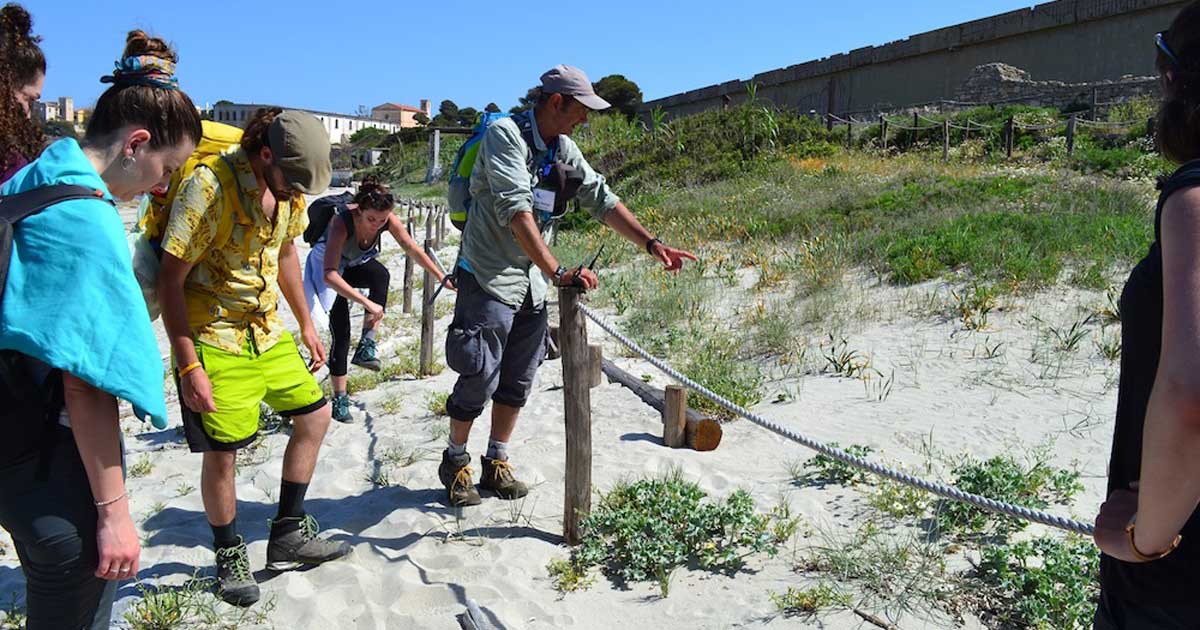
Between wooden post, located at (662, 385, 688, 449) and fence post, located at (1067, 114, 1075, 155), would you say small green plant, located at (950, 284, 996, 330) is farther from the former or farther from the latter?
fence post, located at (1067, 114, 1075, 155)

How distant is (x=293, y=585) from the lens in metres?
3.37

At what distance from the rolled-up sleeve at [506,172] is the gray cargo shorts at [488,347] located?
0.38 m

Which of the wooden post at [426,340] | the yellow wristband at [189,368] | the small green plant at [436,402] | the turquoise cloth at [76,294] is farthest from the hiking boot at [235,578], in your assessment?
the wooden post at [426,340]

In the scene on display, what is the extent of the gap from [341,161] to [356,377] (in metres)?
57.9

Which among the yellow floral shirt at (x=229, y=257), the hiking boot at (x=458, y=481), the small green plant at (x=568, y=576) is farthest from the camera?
the hiking boot at (x=458, y=481)

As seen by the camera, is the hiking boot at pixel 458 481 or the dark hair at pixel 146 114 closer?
the dark hair at pixel 146 114

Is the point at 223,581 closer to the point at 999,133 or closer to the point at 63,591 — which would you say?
the point at 63,591

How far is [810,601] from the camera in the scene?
119 inches

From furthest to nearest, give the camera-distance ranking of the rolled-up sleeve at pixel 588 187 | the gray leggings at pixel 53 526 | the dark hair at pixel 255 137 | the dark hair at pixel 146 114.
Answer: the rolled-up sleeve at pixel 588 187, the dark hair at pixel 255 137, the dark hair at pixel 146 114, the gray leggings at pixel 53 526

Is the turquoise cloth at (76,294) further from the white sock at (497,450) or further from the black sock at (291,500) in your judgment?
the white sock at (497,450)

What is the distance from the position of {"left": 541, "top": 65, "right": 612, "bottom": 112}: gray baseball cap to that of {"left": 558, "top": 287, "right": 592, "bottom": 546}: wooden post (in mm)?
796

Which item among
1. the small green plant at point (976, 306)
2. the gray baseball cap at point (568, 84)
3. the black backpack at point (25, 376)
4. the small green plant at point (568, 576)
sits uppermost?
the gray baseball cap at point (568, 84)

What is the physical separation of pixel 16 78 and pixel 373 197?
11.1 ft

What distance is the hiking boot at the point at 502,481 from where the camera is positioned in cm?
410
